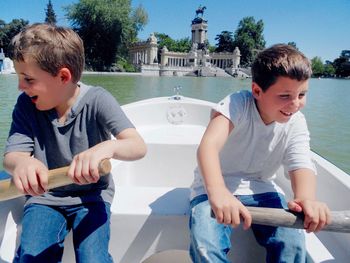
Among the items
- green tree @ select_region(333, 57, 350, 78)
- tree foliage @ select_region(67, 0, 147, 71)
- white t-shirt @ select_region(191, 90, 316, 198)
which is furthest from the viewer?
green tree @ select_region(333, 57, 350, 78)

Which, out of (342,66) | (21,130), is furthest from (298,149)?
(342,66)

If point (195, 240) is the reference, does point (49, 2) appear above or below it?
above

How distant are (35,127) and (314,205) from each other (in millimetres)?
857

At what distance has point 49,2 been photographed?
46.4m

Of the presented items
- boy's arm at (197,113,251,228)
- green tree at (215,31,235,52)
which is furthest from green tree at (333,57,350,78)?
boy's arm at (197,113,251,228)

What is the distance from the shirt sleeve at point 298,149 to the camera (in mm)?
1058

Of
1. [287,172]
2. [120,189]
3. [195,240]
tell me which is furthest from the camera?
[120,189]

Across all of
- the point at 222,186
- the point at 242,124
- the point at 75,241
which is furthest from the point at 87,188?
the point at 242,124

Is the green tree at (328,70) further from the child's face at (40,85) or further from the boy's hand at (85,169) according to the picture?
the boy's hand at (85,169)

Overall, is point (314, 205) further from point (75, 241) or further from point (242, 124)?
point (75, 241)

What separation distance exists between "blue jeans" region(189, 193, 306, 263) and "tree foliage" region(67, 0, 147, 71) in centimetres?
3167

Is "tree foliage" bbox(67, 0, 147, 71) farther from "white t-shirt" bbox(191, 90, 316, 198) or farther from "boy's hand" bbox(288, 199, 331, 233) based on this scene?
"boy's hand" bbox(288, 199, 331, 233)

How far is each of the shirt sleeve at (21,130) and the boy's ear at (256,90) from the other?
0.75 m

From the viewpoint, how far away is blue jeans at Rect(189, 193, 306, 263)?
892 millimetres
